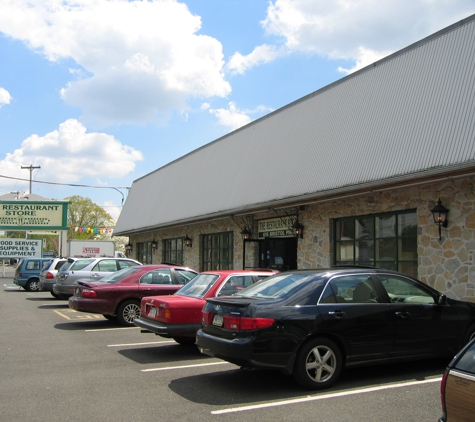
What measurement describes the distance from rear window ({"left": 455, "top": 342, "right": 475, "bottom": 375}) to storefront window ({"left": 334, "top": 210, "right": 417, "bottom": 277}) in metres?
8.40

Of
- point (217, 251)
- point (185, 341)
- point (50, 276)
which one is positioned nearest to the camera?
point (185, 341)

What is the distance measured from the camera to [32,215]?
136 feet

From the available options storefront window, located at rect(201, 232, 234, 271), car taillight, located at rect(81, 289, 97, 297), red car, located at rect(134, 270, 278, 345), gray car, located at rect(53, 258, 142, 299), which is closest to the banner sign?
storefront window, located at rect(201, 232, 234, 271)

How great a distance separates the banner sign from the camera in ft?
128

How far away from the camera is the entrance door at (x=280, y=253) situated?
17.1 meters

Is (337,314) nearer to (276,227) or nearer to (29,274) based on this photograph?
(276,227)

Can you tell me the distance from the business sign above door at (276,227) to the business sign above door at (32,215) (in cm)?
2687

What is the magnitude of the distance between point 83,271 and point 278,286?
11858 mm

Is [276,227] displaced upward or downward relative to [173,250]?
upward

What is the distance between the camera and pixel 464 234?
1075 centimetres

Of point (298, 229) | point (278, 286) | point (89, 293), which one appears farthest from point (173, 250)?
point (278, 286)

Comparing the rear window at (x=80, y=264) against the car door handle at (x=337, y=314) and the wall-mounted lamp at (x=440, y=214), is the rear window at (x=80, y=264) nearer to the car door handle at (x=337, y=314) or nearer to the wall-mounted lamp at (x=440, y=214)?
the wall-mounted lamp at (x=440, y=214)

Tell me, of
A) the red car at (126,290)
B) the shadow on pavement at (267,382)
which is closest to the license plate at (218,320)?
the shadow on pavement at (267,382)

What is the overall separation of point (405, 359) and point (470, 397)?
4075 millimetres
